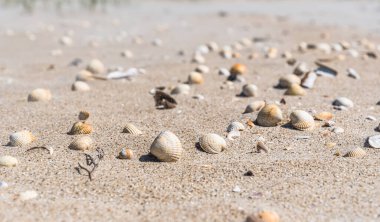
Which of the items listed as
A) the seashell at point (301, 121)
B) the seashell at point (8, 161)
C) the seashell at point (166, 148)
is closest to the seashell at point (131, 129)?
the seashell at point (166, 148)

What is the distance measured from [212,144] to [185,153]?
14 cm

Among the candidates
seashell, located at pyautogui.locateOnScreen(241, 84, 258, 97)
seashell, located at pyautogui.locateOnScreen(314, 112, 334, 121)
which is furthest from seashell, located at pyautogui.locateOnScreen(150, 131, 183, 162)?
seashell, located at pyautogui.locateOnScreen(241, 84, 258, 97)

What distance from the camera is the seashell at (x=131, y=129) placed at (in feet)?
10.00

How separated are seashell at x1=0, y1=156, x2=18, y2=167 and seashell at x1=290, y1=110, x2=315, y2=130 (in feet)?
4.96

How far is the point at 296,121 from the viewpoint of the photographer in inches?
123

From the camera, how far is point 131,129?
10.0 feet

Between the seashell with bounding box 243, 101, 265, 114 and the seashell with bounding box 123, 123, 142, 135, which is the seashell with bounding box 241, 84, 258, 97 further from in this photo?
the seashell with bounding box 123, 123, 142, 135

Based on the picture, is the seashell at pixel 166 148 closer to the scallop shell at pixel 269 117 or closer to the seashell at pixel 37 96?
the scallop shell at pixel 269 117

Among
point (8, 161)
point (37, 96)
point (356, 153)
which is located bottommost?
point (37, 96)

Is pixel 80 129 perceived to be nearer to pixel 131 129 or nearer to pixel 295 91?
pixel 131 129

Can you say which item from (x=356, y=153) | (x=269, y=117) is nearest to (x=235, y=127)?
(x=269, y=117)

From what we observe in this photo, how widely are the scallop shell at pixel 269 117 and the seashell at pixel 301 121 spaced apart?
3.2 inches

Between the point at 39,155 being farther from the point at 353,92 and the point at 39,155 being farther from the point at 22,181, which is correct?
the point at 353,92

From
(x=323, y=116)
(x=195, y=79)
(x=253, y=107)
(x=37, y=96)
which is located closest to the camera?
(x=323, y=116)
